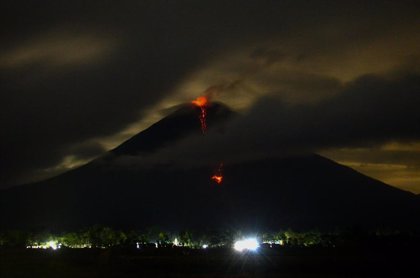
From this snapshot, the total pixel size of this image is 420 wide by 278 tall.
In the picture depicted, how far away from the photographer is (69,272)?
36062 mm

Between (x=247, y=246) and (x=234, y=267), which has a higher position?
(x=247, y=246)

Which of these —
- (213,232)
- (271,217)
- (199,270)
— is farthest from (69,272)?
(271,217)

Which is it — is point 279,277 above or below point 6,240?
below

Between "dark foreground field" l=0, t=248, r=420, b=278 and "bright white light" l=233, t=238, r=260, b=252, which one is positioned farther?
"bright white light" l=233, t=238, r=260, b=252

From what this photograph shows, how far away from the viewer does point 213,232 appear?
99312 millimetres

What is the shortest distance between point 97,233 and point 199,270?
6090 cm

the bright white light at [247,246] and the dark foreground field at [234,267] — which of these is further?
the bright white light at [247,246]

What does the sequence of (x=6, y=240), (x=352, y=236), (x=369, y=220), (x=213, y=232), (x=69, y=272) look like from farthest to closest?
(x=369, y=220), (x=213, y=232), (x=6, y=240), (x=352, y=236), (x=69, y=272)

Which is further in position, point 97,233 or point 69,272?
point 97,233

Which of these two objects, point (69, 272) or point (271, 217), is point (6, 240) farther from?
point (271, 217)

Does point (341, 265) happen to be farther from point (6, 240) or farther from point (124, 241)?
point (6, 240)

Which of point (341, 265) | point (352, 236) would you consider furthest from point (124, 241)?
point (341, 265)

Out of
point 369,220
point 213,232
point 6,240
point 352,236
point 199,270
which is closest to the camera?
point 199,270

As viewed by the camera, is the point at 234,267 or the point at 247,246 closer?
the point at 234,267
